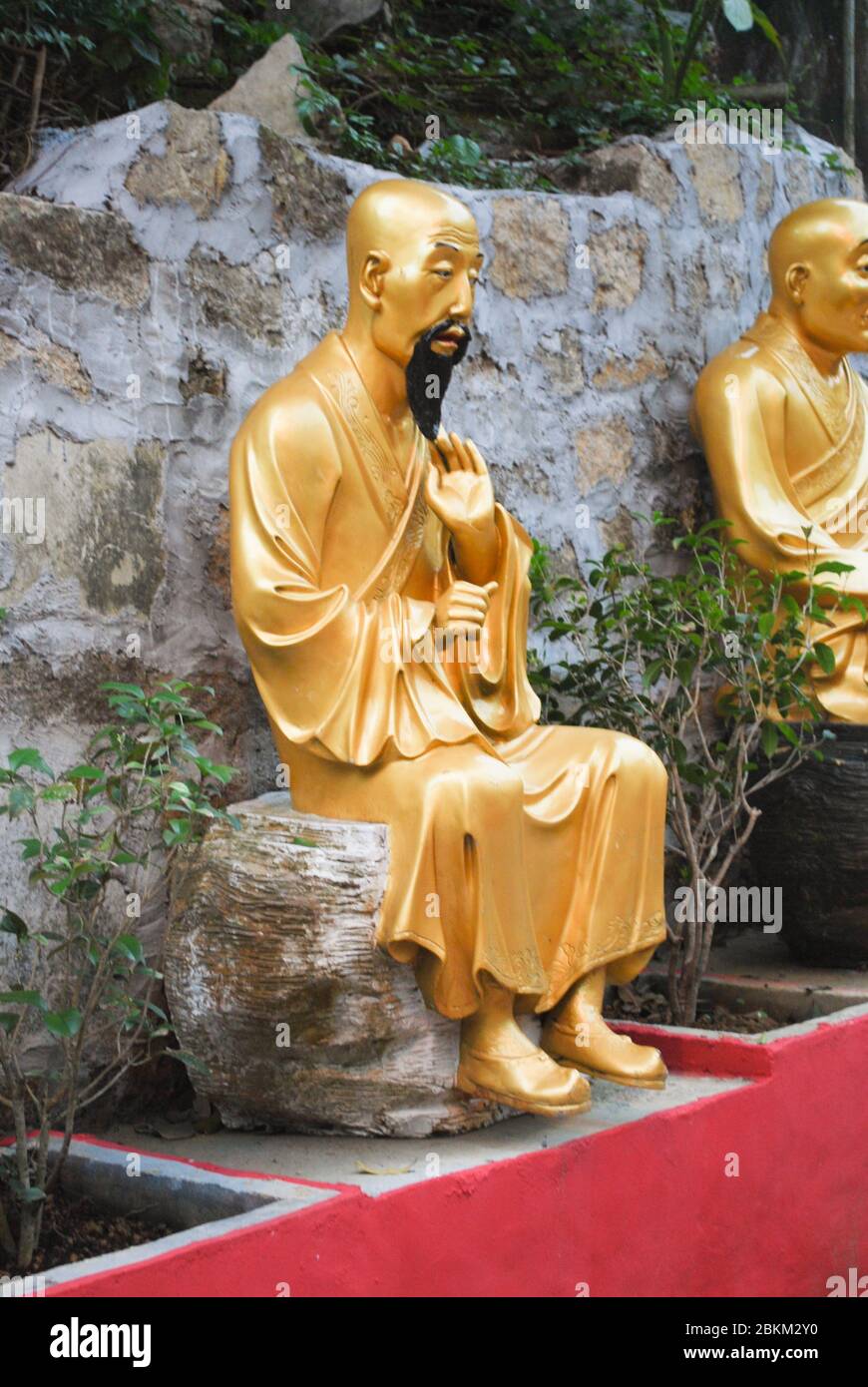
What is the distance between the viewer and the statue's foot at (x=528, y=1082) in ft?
11.1

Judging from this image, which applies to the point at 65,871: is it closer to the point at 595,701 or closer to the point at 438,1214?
the point at 438,1214

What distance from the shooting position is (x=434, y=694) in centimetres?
363

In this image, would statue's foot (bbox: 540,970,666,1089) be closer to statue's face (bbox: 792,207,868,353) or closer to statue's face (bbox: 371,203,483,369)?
statue's face (bbox: 371,203,483,369)

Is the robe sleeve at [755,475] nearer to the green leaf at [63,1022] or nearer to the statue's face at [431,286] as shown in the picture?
the statue's face at [431,286]

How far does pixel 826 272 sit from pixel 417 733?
262 centimetres

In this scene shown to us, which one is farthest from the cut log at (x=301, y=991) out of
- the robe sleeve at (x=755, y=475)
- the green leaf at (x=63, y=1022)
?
the robe sleeve at (x=755, y=475)

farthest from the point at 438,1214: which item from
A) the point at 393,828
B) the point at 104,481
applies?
the point at 104,481

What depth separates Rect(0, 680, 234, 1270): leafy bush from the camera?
3.04 metres

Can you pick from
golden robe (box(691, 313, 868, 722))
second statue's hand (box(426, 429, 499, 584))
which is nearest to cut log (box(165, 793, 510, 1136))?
second statue's hand (box(426, 429, 499, 584))

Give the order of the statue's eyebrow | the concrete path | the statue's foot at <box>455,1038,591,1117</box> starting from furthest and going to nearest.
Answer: the statue's eyebrow < the statue's foot at <box>455,1038,591,1117</box> < the concrete path

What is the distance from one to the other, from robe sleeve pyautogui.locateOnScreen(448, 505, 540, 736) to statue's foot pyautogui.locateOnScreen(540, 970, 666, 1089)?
0.61 metres

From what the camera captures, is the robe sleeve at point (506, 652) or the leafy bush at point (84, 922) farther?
the robe sleeve at point (506, 652)

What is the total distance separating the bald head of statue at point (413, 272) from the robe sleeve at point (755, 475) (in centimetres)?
168

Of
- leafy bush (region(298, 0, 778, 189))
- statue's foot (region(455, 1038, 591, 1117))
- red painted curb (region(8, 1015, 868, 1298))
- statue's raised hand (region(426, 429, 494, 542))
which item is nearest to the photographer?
red painted curb (region(8, 1015, 868, 1298))
